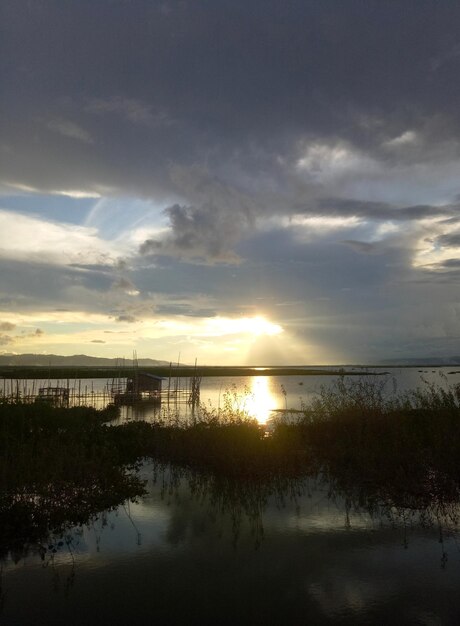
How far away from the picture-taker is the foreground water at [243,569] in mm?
6598

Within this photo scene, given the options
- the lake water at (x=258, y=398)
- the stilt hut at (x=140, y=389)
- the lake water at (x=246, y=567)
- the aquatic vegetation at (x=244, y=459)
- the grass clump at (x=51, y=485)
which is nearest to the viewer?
the lake water at (x=246, y=567)

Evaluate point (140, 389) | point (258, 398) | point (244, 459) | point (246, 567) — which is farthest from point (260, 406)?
point (246, 567)

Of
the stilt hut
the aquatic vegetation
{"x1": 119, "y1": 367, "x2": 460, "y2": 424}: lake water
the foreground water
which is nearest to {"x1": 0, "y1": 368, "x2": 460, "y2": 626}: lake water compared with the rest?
the foreground water

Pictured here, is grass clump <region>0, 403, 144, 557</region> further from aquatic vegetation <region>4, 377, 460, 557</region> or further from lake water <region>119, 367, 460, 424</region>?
lake water <region>119, 367, 460, 424</region>

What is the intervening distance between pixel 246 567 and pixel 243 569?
0.28ft

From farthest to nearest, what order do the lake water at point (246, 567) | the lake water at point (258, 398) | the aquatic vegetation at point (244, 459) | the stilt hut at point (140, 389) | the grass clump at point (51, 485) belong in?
the stilt hut at point (140, 389), the lake water at point (258, 398), the aquatic vegetation at point (244, 459), the grass clump at point (51, 485), the lake water at point (246, 567)

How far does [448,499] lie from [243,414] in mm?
10265

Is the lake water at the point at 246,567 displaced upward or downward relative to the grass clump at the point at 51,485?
downward

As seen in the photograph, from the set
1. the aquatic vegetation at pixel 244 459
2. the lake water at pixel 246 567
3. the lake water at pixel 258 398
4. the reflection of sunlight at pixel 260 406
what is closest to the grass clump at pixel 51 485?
the aquatic vegetation at pixel 244 459

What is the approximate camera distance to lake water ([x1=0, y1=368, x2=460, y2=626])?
660 cm

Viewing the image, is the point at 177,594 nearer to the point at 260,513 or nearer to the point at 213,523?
the point at 213,523

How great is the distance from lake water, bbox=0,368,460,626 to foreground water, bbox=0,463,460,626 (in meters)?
0.02

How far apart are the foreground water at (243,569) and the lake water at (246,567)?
2cm

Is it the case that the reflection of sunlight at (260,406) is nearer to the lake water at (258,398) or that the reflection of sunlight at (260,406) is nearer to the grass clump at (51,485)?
the lake water at (258,398)
